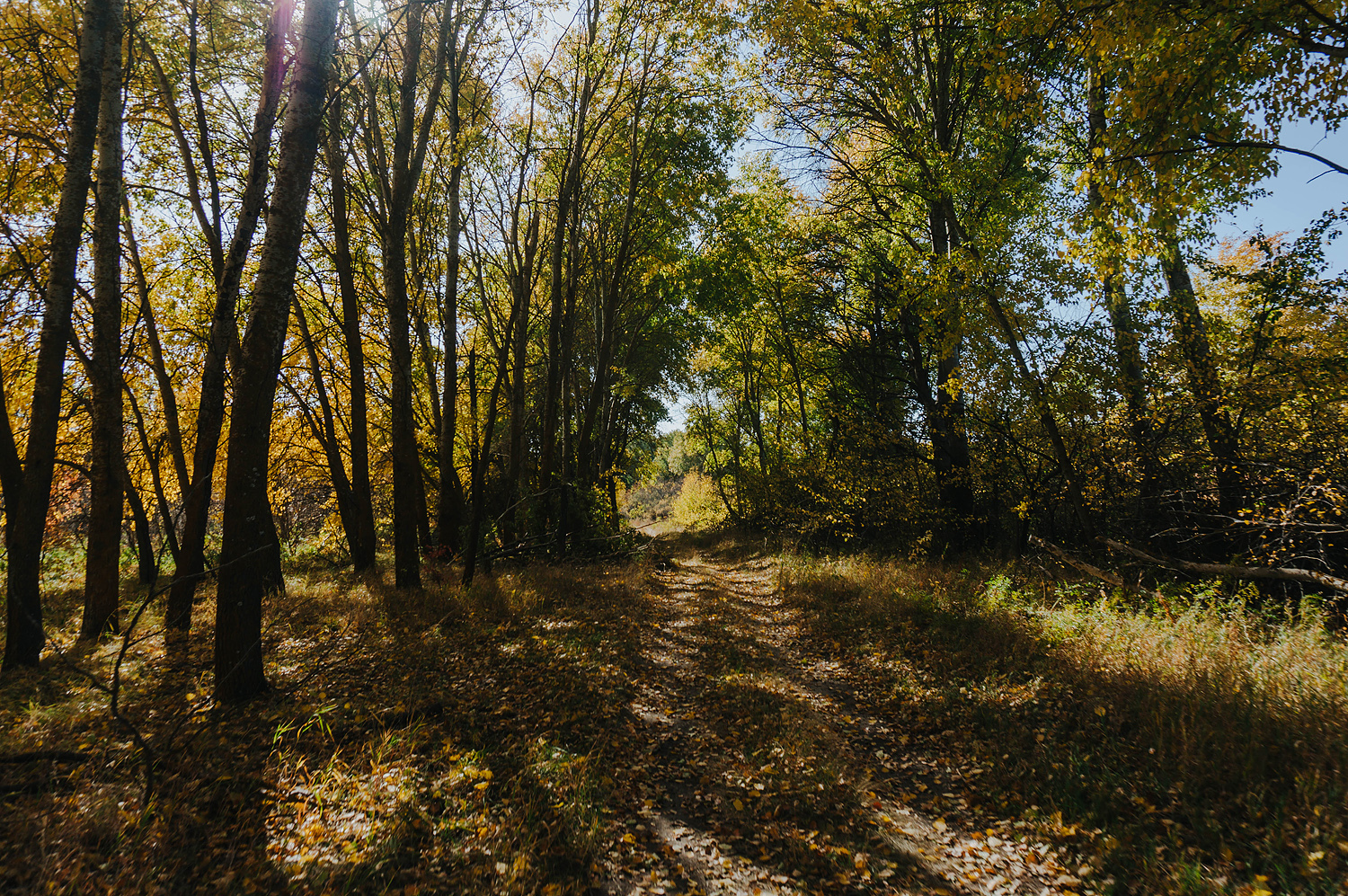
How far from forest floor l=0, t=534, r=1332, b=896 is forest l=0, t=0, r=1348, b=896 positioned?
1.4 inches

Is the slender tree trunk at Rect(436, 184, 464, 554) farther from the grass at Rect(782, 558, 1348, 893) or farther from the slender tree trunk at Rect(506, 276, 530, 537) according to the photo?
the grass at Rect(782, 558, 1348, 893)

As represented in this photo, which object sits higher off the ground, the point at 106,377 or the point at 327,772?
the point at 106,377

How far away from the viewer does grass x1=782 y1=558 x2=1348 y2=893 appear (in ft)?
11.2

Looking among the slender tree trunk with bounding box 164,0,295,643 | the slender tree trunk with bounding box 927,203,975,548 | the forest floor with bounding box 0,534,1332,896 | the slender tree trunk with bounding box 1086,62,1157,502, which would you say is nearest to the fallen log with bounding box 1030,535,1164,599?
the slender tree trunk with bounding box 1086,62,1157,502

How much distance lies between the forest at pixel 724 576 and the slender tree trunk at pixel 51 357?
0.14 feet

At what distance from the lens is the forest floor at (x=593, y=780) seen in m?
3.28

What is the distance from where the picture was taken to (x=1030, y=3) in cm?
848

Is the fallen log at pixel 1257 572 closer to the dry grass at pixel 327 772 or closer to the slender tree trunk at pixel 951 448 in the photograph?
the slender tree trunk at pixel 951 448

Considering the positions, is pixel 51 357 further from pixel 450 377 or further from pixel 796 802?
pixel 796 802

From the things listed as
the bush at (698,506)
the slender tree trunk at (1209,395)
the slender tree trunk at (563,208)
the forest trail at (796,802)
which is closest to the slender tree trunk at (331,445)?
the slender tree trunk at (563,208)

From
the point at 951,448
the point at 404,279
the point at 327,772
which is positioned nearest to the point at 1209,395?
the point at 951,448

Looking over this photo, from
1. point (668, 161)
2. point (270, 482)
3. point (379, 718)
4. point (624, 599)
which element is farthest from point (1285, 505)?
point (270, 482)

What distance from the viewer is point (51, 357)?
609cm

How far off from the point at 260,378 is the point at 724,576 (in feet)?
43.8
